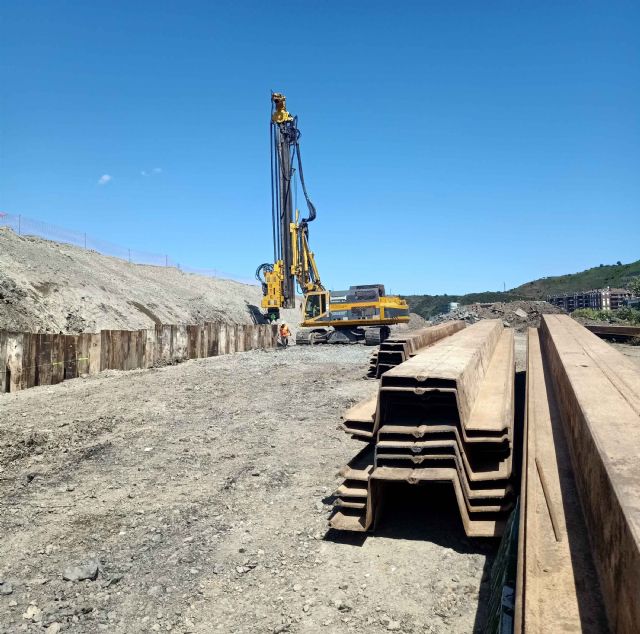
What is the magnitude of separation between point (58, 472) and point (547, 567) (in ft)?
19.7

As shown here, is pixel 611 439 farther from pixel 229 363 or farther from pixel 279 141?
pixel 279 141

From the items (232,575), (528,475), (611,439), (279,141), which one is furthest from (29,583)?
(279,141)

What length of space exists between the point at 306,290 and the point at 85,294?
1002 cm

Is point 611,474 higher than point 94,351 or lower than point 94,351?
higher

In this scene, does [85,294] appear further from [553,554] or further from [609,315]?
[609,315]

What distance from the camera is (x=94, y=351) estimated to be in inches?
571

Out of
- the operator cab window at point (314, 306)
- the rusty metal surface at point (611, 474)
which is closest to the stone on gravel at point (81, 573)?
the rusty metal surface at point (611, 474)

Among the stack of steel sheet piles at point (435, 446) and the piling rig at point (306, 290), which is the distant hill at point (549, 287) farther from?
the stack of steel sheet piles at point (435, 446)

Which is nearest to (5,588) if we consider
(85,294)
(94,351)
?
(94,351)

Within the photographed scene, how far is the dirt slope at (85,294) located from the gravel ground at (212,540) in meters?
13.1

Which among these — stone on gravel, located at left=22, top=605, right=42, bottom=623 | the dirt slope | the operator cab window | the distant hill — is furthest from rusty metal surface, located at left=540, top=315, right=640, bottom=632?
the distant hill

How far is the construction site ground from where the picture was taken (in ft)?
11.9

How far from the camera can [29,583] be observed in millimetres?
4047

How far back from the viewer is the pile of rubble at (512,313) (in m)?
31.7
